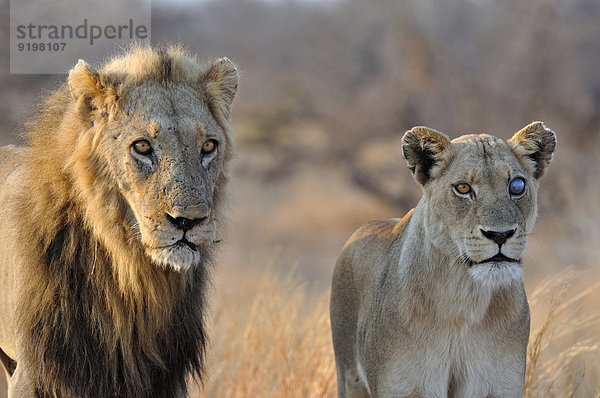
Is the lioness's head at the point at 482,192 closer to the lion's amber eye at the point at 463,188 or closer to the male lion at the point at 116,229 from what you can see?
the lion's amber eye at the point at 463,188

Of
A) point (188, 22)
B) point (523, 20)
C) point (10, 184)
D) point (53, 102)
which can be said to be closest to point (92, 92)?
point (53, 102)

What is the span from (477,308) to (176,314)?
1.47 meters

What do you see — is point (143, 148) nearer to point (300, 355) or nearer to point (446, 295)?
point (446, 295)

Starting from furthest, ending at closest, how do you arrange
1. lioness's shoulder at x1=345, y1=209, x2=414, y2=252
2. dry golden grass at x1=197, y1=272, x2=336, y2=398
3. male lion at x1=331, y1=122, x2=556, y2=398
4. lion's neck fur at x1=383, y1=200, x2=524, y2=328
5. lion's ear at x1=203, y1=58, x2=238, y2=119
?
dry golden grass at x1=197, y1=272, x2=336, y2=398 < lioness's shoulder at x1=345, y1=209, x2=414, y2=252 < lion's ear at x1=203, y1=58, x2=238, y2=119 < lion's neck fur at x1=383, y1=200, x2=524, y2=328 < male lion at x1=331, y1=122, x2=556, y2=398

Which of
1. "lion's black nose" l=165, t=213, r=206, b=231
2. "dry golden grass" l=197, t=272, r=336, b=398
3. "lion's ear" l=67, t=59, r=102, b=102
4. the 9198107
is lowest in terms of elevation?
"dry golden grass" l=197, t=272, r=336, b=398

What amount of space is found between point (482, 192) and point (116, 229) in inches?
65.0

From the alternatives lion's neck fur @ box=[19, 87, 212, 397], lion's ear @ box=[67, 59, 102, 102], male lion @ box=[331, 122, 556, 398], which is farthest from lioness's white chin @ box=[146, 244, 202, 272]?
male lion @ box=[331, 122, 556, 398]

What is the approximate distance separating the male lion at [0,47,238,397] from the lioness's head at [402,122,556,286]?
0.99 metres

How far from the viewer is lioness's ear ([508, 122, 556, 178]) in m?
4.35

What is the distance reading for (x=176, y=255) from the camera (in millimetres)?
4117

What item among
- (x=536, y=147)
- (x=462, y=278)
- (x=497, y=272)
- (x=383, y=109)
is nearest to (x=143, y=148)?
(x=462, y=278)

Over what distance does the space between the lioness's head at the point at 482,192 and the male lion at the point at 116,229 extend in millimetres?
987

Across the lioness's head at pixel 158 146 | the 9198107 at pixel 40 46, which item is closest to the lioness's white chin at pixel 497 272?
the lioness's head at pixel 158 146

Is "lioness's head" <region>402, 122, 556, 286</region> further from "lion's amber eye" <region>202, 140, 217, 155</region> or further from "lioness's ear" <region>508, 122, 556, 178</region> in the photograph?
"lion's amber eye" <region>202, 140, 217, 155</region>
